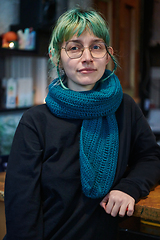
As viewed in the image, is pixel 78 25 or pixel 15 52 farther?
pixel 15 52

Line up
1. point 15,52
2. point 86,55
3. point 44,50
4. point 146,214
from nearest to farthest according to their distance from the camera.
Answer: point 146,214 → point 86,55 → point 15,52 → point 44,50

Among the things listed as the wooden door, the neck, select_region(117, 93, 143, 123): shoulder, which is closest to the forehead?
the neck

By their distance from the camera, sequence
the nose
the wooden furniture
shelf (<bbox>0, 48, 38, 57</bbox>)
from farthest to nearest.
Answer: shelf (<bbox>0, 48, 38, 57</bbox>) < the nose < the wooden furniture

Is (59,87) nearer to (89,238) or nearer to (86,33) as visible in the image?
(86,33)

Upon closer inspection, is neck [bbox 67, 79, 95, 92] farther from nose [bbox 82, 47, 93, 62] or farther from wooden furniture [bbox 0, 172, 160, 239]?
wooden furniture [bbox 0, 172, 160, 239]

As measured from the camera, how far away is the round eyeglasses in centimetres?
92

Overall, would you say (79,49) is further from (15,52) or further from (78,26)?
(15,52)

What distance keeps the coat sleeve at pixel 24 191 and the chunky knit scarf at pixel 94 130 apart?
0.14 meters

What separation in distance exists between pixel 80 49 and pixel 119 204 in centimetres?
52

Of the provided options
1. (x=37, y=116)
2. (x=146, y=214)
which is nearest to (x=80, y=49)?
(x=37, y=116)

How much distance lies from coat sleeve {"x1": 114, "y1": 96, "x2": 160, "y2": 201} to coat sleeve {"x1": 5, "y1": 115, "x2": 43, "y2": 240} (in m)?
0.26

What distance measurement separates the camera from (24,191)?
2.77 feet

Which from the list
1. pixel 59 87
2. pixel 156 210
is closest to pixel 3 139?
pixel 59 87

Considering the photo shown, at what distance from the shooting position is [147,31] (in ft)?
11.7
